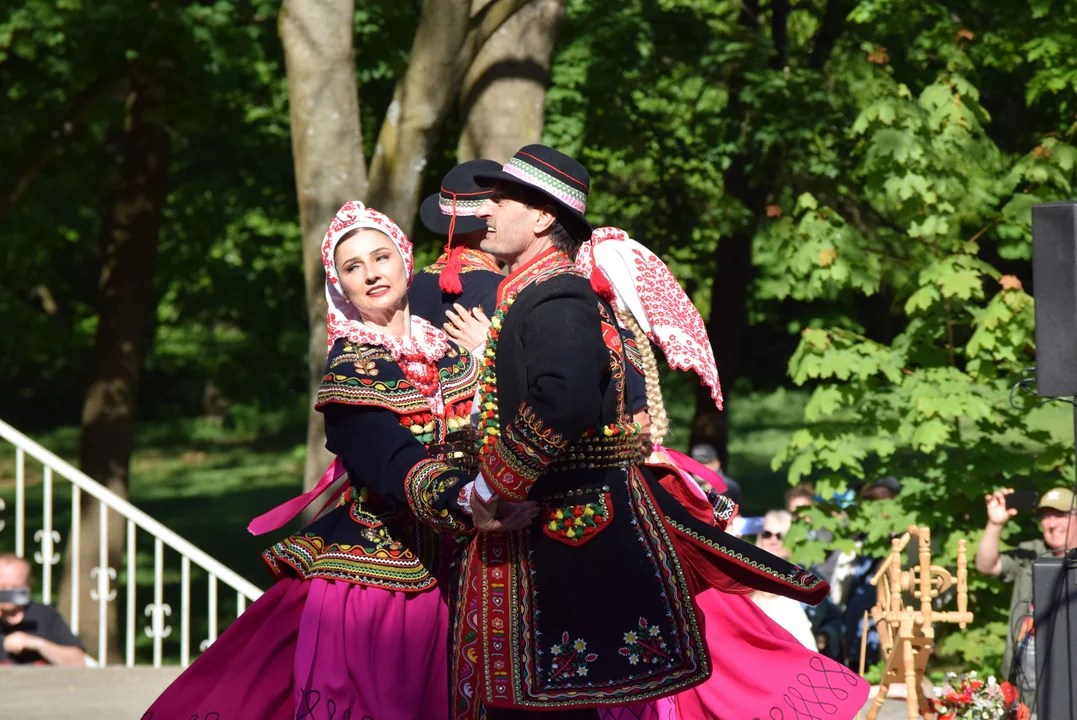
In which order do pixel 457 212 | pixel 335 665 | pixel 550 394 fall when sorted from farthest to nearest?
1. pixel 457 212
2. pixel 335 665
3. pixel 550 394

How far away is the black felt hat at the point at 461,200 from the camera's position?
179 inches

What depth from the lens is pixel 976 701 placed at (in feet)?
17.6

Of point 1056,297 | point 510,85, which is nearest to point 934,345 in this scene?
point 510,85

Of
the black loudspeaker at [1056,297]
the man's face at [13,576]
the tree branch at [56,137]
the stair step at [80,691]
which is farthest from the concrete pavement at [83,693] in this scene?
the tree branch at [56,137]

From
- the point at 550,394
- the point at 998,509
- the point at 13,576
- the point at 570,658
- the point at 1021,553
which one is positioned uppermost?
the point at 550,394

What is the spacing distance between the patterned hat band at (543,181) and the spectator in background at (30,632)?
464 cm

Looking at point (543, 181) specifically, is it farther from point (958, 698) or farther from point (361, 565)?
point (958, 698)

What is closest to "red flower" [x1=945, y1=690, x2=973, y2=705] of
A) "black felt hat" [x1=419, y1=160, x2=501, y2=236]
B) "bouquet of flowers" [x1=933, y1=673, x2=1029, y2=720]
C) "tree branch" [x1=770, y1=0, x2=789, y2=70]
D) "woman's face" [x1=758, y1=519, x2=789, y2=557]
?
"bouquet of flowers" [x1=933, y1=673, x2=1029, y2=720]

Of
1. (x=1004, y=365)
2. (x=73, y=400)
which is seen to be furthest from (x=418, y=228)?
(x=73, y=400)

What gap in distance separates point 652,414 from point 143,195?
28.4ft

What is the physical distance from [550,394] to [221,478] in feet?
73.0

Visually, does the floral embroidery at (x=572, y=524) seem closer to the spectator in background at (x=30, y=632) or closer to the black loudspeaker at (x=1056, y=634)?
the black loudspeaker at (x=1056, y=634)

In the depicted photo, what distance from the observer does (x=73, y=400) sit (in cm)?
3038

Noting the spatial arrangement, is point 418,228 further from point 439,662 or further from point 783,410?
point 783,410
